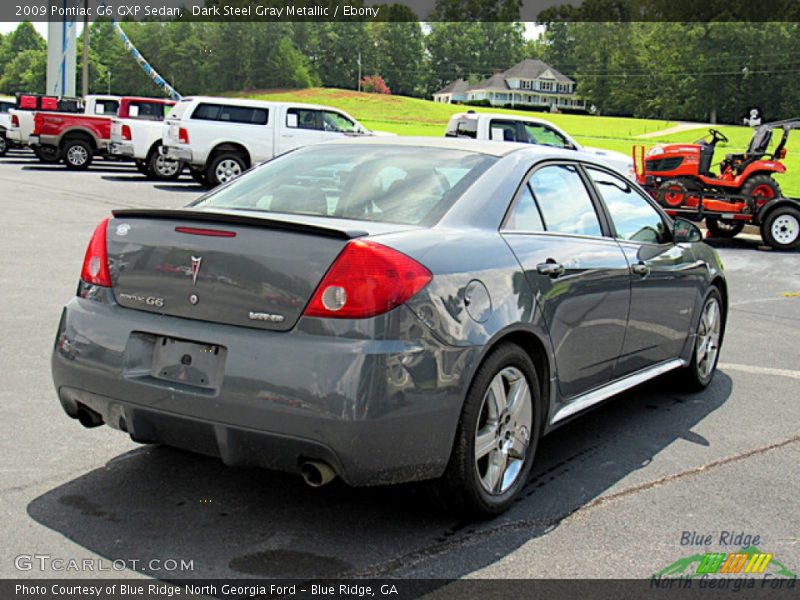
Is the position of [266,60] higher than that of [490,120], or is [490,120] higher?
[266,60]

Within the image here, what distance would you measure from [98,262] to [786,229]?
13.8m

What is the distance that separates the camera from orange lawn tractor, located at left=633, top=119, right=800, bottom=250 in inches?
604

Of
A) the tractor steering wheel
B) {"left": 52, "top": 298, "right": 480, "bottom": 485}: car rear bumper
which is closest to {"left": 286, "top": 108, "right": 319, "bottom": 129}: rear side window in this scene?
the tractor steering wheel

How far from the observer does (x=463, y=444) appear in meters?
3.62

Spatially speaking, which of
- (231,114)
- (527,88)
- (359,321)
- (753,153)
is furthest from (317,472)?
(527,88)

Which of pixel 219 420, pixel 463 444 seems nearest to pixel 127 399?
pixel 219 420

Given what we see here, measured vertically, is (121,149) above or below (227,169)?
above

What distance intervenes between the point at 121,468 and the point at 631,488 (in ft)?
7.76

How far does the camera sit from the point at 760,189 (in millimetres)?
15742

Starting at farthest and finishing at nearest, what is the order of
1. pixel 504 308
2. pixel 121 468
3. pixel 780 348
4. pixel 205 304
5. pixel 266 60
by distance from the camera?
pixel 266 60, pixel 780 348, pixel 121 468, pixel 504 308, pixel 205 304

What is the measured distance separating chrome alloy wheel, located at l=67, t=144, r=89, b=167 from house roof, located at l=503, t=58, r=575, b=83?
5094 inches

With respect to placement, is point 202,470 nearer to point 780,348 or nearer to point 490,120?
point 780,348

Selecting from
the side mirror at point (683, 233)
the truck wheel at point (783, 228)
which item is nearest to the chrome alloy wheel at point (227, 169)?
the truck wheel at point (783, 228)

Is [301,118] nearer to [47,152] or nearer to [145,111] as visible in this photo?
[145,111]
